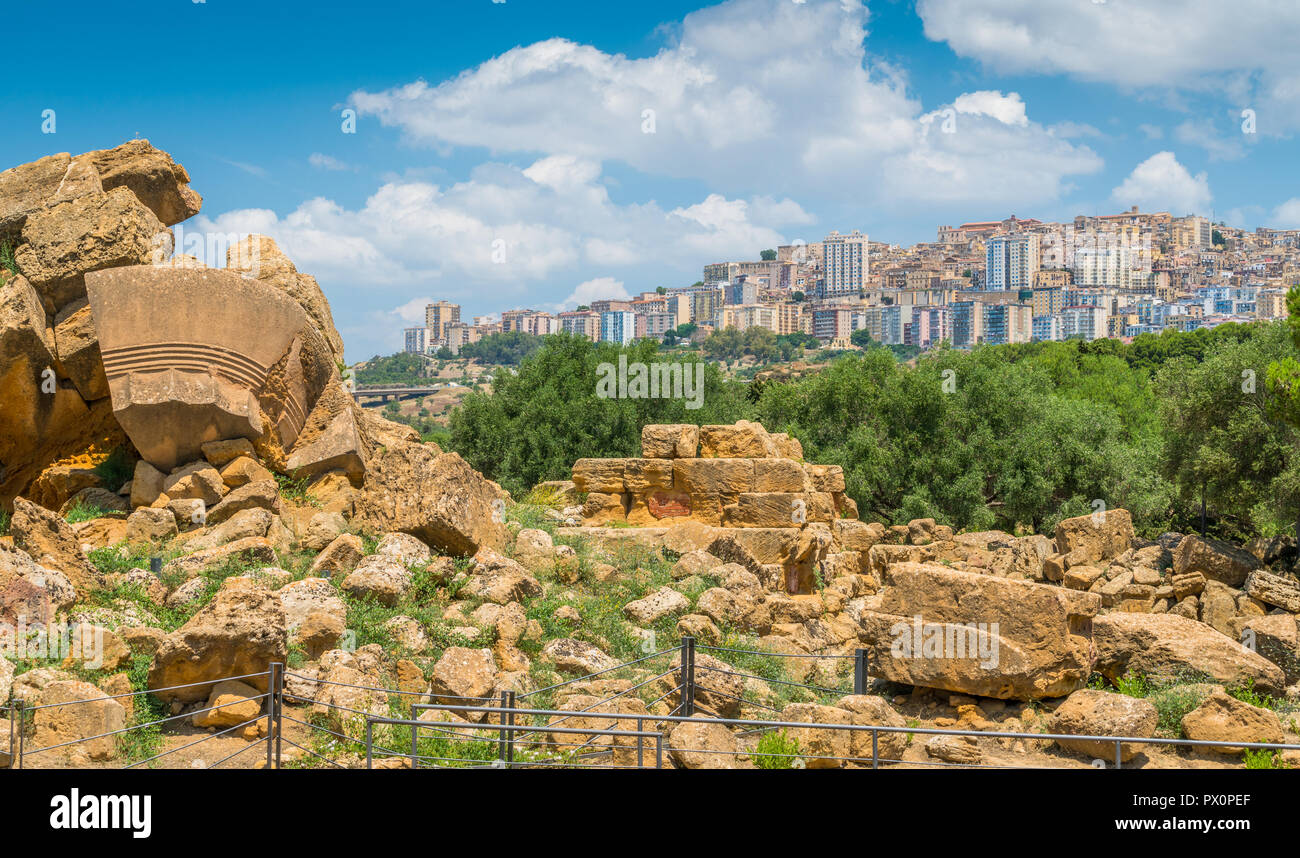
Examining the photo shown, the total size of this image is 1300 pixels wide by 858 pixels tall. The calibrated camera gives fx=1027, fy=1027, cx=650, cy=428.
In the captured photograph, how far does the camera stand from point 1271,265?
196875 mm

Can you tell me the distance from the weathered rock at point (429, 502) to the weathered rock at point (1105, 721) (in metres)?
6.71

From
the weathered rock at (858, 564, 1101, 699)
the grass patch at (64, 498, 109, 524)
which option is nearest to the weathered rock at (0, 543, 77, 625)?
the grass patch at (64, 498, 109, 524)

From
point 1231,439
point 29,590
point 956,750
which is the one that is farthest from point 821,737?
point 1231,439

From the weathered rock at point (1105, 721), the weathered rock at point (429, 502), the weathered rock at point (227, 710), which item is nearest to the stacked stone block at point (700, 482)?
the weathered rock at point (429, 502)

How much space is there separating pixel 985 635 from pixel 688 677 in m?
2.91

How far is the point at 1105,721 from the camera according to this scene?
8367 mm

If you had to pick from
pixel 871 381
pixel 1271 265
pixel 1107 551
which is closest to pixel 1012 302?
pixel 1271 265

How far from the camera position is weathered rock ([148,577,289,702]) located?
331 inches

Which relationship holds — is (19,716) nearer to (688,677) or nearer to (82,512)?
(688,677)

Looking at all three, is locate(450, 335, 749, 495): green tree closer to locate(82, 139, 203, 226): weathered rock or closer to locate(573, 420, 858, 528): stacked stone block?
locate(573, 420, 858, 528): stacked stone block

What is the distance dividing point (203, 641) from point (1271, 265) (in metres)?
227

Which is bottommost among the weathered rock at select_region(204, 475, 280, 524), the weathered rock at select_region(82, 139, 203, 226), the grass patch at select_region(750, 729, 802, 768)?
the grass patch at select_region(750, 729, 802, 768)

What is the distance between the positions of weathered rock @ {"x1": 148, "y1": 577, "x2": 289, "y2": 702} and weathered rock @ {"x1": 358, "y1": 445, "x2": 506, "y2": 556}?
10.8 feet
